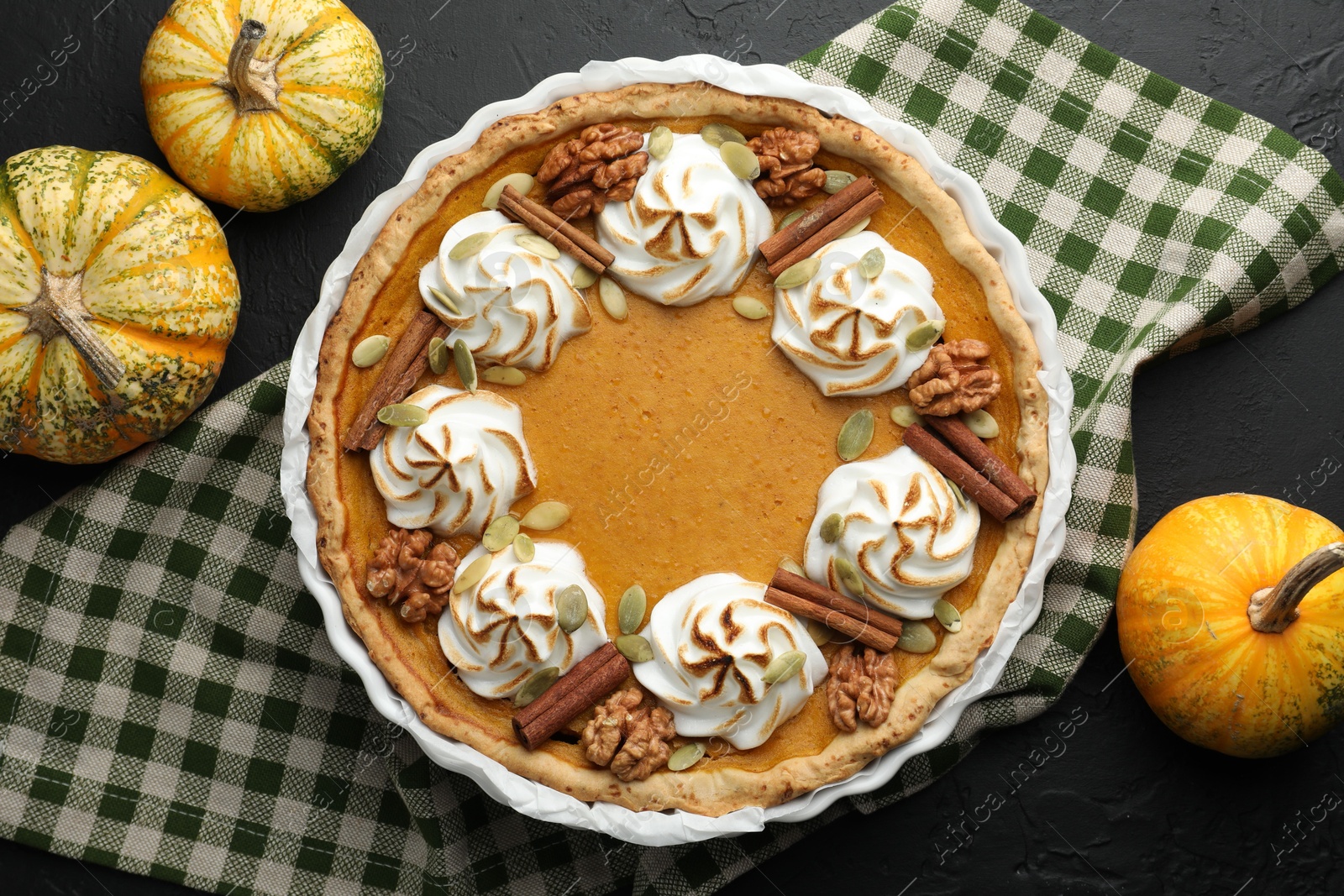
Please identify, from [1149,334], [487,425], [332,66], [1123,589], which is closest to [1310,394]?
[1149,334]

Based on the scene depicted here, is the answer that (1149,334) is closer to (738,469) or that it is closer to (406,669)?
(738,469)

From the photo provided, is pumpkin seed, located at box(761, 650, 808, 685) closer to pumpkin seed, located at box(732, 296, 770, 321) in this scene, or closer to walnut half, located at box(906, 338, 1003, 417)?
walnut half, located at box(906, 338, 1003, 417)

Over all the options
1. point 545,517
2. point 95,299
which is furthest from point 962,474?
point 95,299

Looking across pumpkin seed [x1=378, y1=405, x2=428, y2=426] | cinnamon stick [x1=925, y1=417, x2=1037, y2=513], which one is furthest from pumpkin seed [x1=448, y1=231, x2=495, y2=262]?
cinnamon stick [x1=925, y1=417, x2=1037, y2=513]

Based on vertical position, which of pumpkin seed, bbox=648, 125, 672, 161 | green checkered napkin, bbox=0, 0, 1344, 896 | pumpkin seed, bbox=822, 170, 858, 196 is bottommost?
green checkered napkin, bbox=0, 0, 1344, 896

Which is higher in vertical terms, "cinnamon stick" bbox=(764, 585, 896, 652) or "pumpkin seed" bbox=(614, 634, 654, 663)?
"cinnamon stick" bbox=(764, 585, 896, 652)

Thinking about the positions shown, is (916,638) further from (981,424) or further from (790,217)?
(790,217)

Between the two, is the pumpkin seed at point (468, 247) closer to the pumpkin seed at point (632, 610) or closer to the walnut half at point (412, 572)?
the walnut half at point (412, 572)
